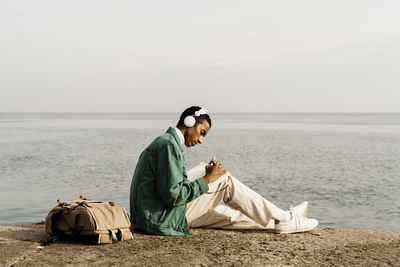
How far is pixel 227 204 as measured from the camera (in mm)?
4859

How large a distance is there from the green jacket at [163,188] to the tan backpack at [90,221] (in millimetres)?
216

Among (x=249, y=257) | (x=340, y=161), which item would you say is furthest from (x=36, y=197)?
(x=340, y=161)

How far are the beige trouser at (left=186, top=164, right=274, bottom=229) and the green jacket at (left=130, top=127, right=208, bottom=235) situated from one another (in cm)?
18

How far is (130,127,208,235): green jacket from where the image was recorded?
4.51 m

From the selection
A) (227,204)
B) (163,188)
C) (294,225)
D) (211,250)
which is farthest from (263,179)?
(163,188)

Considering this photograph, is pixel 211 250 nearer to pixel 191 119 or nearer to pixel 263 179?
pixel 191 119

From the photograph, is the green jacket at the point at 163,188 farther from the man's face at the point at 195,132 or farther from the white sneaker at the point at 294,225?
the white sneaker at the point at 294,225

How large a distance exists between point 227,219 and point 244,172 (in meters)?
10.5

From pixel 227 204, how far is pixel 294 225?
2.98ft

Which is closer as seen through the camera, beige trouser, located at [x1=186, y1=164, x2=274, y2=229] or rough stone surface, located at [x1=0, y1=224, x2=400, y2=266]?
rough stone surface, located at [x1=0, y1=224, x2=400, y2=266]

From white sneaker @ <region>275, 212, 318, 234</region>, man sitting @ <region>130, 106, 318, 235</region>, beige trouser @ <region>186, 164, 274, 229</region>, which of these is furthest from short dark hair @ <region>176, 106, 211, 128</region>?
white sneaker @ <region>275, 212, 318, 234</region>

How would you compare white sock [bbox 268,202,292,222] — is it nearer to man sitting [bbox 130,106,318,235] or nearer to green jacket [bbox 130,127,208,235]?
man sitting [bbox 130,106,318,235]

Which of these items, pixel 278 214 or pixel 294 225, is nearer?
pixel 278 214

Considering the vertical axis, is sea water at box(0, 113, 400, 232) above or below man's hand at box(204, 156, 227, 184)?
below
